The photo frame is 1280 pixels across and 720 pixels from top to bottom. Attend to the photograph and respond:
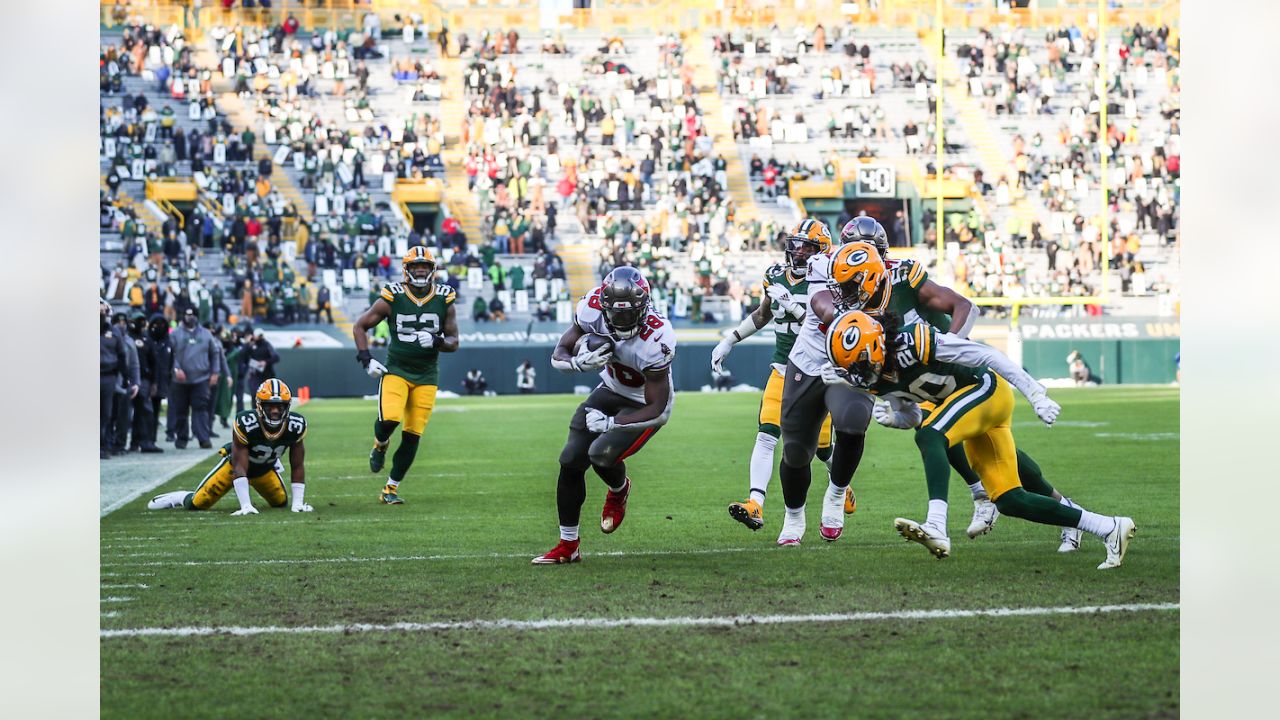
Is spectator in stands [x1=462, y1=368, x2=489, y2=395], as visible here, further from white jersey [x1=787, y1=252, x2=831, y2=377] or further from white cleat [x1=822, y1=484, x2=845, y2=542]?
white cleat [x1=822, y1=484, x2=845, y2=542]

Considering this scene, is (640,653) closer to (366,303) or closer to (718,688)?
(718,688)

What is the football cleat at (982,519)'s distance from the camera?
754 cm

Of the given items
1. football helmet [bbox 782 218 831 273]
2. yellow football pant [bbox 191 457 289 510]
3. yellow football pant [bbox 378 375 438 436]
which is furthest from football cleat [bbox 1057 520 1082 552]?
yellow football pant [bbox 191 457 289 510]

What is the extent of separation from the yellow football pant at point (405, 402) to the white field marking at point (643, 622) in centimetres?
507

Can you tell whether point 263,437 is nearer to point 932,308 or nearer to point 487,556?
point 487,556

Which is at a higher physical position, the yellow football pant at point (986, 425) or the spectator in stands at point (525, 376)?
the yellow football pant at point (986, 425)

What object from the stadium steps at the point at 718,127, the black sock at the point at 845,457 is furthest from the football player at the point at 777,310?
the stadium steps at the point at 718,127

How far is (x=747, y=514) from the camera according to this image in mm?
8094

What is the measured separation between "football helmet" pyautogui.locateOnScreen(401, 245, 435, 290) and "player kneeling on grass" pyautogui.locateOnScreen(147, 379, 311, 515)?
1.40 meters

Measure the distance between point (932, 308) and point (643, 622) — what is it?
2832 millimetres

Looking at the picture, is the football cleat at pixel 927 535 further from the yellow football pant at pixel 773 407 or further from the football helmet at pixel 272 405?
the football helmet at pixel 272 405

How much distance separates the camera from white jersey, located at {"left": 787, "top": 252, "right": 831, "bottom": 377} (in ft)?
26.2

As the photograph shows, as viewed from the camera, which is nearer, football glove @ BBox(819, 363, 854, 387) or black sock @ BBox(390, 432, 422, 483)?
football glove @ BBox(819, 363, 854, 387)
